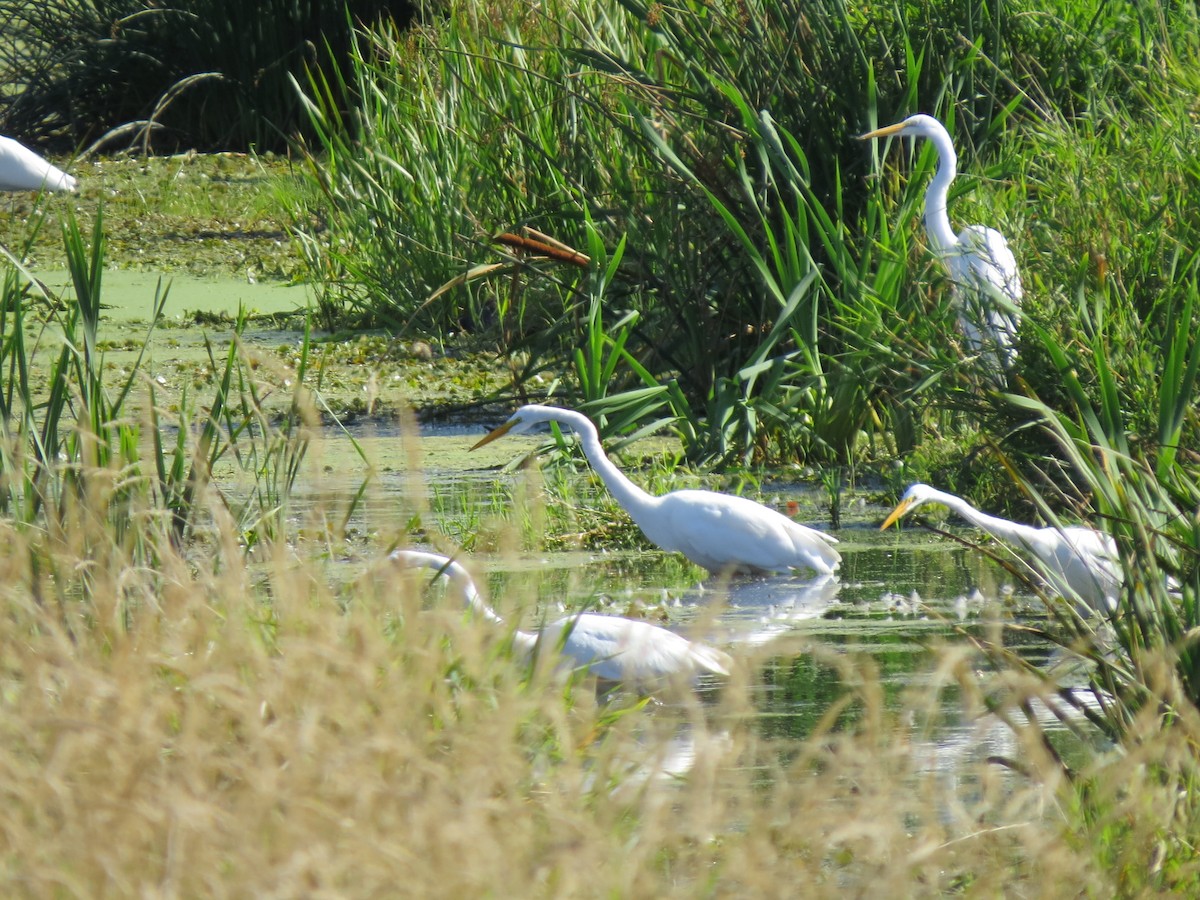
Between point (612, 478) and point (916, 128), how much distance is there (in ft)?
6.56

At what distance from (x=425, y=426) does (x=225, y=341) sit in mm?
2179

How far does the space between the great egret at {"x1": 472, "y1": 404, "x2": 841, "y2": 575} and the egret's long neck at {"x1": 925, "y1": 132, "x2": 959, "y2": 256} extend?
1583 millimetres

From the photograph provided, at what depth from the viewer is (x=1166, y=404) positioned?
3973 millimetres

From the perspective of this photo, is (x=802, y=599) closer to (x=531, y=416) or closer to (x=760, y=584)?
(x=760, y=584)

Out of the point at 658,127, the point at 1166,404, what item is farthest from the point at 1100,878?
the point at 658,127

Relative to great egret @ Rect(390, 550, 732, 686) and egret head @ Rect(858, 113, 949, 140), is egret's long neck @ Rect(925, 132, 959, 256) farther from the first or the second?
great egret @ Rect(390, 550, 732, 686)

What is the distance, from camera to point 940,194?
22.5 ft

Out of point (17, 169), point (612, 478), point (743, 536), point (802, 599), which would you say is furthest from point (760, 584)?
point (17, 169)

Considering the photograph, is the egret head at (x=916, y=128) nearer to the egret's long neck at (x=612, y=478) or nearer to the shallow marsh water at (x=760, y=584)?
the shallow marsh water at (x=760, y=584)

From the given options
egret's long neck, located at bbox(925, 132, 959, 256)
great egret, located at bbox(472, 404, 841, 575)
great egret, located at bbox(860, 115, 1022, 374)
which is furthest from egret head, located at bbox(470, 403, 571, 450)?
egret's long neck, located at bbox(925, 132, 959, 256)

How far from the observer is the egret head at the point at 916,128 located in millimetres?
6754

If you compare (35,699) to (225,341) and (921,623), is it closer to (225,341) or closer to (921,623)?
(921,623)

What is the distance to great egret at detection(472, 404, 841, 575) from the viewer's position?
5.51m

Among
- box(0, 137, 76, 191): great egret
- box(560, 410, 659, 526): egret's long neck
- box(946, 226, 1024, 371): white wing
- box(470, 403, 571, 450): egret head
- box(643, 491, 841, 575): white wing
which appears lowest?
box(643, 491, 841, 575): white wing
